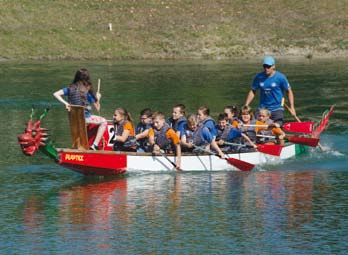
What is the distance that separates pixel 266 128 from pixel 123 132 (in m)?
3.76

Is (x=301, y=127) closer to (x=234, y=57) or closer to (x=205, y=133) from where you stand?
(x=205, y=133)

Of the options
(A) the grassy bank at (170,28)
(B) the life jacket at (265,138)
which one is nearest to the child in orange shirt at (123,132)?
(B) the life jacket at (265,138)

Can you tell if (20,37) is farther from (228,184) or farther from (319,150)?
(228,184)

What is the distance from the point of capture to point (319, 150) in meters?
26.2

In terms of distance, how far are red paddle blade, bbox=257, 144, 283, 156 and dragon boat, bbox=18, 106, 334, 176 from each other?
11 mm

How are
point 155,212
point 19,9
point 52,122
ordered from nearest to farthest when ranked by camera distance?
point 155,212, point 52,122, point 19,9

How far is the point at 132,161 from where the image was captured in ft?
71.1

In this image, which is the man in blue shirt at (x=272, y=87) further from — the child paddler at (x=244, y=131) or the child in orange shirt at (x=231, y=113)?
the child in orange shirt at (x=231, y=113)

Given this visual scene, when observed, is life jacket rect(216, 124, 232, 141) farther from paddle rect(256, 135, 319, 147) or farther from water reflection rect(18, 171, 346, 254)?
paddle rect(256, 135, 319, 147)

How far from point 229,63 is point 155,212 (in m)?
37.6

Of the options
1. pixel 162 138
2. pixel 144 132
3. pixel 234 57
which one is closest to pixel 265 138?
pixel 162 138

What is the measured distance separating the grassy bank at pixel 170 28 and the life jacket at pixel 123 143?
3555 cm

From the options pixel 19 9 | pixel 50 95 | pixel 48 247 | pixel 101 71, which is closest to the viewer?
pixel 48 247

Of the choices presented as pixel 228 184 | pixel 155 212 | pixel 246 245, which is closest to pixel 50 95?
pixel 228 184
